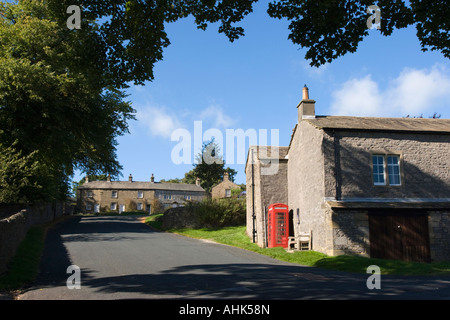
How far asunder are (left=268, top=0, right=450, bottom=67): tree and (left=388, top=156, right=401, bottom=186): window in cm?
803

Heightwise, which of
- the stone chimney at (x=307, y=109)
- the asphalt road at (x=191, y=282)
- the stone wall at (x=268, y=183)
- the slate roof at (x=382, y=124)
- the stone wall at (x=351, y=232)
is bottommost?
the asphalt road at (x=191, y=282)

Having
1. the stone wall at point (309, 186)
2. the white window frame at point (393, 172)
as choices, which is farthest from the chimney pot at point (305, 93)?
the white window frame at point (393, 172)

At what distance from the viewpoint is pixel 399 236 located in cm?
1659

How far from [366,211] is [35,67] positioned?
1898 cm

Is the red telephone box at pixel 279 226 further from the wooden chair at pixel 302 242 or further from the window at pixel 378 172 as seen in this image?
the window at pixel 378 172

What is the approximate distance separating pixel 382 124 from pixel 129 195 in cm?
5764

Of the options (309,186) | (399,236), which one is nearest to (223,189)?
(309,186)

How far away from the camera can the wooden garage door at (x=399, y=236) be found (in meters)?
16.3

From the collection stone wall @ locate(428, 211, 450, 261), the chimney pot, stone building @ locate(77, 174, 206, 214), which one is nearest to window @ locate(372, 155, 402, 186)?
stone wall @ locate(428, 211, 450, 261)

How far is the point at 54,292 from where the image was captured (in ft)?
27.5

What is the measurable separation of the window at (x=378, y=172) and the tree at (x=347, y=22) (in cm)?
781
